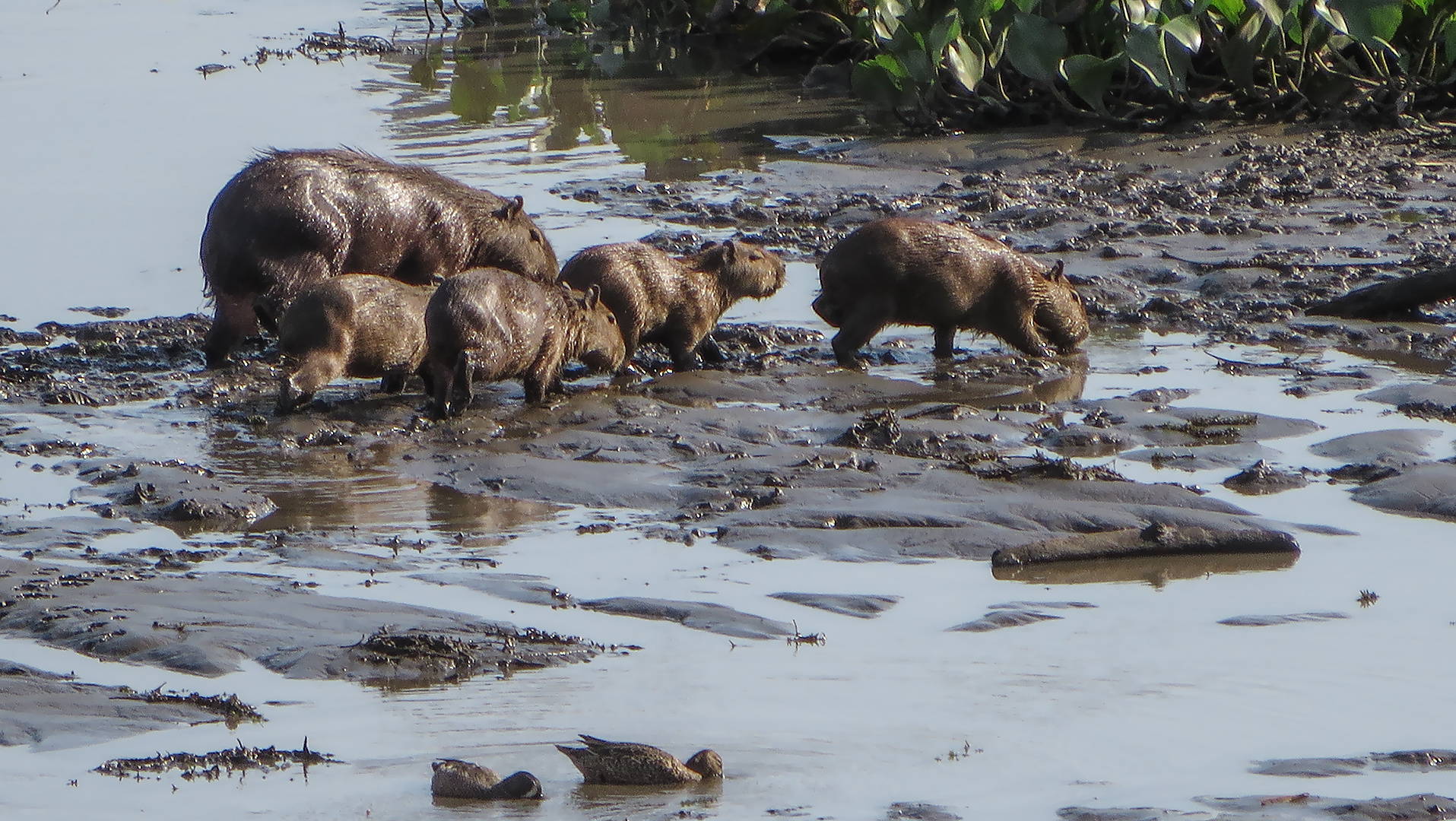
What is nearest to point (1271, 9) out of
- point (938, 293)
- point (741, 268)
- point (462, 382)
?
point (938, 293)

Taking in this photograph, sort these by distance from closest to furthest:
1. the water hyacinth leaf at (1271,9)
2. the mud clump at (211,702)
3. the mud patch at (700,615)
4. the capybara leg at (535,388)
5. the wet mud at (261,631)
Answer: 1. the mud clump at (211,702)
2. the wet mud at (261,631)
3. the mud patch at (700,615)
4. the capybara leg at (535,388)
5. the water hyacinth leaf at (1271,9)

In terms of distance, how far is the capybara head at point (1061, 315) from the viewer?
837 cm

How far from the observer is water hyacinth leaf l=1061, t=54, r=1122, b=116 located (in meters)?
13.0

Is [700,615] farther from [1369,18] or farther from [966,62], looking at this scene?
[966,62]

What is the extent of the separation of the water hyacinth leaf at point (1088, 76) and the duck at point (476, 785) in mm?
10057

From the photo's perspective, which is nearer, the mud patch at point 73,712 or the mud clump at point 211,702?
the mud patch at point 73,712

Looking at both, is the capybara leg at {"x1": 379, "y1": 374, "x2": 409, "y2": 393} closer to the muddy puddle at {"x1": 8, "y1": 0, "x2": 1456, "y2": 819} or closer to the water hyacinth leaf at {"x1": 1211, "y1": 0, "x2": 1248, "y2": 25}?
the muddy puddle at {"x1": 8, "y1": 0, "x2": 1456, "y2": 819}

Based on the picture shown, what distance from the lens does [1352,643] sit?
4.74 metres

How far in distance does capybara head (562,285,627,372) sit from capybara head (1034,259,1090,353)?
1862 millimetres

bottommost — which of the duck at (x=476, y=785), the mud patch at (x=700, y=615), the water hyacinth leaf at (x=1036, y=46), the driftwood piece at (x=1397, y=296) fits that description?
the mud patch at (x=700, y=615)

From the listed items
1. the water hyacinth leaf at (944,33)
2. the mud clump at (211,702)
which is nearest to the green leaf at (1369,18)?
the water hyacinth leaf at (944,33)

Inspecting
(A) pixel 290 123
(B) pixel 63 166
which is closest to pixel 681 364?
(B) pixel 63 166

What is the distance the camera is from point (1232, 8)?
42.3 feet

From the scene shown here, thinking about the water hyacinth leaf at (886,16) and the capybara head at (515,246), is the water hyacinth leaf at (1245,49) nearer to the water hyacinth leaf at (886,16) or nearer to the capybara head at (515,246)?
the water hyacinth leaf at (886,16)
